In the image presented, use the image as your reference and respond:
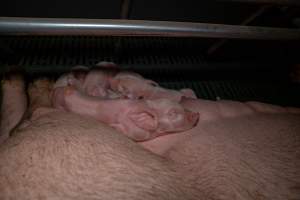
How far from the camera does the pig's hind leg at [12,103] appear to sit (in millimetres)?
1298

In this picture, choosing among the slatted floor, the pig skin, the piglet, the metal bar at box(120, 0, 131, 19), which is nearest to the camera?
the pig skin

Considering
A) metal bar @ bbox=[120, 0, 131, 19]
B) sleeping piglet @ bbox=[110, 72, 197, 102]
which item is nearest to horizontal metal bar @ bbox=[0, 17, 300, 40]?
sleeping piglet @ bbox=[110, 72, 197, 102]

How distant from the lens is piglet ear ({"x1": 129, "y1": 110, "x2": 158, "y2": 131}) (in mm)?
1130

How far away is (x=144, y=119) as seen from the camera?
1.13m

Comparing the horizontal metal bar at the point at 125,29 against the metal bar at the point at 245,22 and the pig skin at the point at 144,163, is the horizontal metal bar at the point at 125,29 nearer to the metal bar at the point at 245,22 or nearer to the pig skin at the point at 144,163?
the pig skin at the point at 144,163

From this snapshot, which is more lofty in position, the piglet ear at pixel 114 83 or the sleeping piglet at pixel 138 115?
the sleeping piglet at pixel 138 115

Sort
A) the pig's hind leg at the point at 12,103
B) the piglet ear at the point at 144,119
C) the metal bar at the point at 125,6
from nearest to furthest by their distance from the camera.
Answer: the piglet ear at the point at 144,119, the pig's hind leg at the point at 12,103, the metal bar at the point at 125,6

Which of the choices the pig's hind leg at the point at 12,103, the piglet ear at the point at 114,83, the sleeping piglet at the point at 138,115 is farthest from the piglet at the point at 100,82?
the pig's hind leg at the point at 12,103

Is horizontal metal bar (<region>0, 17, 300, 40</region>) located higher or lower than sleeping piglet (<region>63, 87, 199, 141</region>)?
higher

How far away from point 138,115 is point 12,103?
0.77 meters

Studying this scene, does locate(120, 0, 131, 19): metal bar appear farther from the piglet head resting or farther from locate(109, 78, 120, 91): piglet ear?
the piglet head resting

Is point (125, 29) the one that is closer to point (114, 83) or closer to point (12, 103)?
point (114, 83)

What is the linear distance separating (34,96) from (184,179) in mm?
997

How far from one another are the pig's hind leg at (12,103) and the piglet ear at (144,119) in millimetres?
611
